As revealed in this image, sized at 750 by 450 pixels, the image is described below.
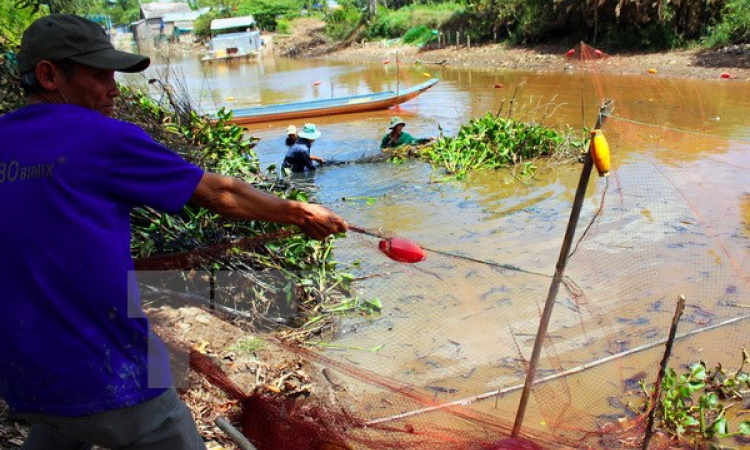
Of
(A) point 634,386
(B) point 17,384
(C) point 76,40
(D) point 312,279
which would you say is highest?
(C) point 76,40

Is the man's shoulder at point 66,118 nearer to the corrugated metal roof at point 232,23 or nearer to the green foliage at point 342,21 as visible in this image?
the green foliage at point 342,21

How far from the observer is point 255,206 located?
183 centimetres

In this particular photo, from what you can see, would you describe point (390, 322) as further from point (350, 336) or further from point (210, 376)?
point (210, 376)

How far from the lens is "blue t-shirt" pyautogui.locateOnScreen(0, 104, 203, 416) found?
4.82 ft

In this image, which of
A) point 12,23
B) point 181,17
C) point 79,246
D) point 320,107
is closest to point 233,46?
point 181,17

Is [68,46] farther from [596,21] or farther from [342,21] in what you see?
[342,21]

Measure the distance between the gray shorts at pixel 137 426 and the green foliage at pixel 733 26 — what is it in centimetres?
2084

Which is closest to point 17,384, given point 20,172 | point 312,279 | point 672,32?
point 20,172

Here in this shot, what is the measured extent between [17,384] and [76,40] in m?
0.87

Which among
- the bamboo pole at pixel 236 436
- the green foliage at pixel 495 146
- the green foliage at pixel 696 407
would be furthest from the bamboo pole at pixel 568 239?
the green foliage at pixel 495 146

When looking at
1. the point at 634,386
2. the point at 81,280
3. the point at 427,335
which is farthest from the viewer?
the point at 427,335

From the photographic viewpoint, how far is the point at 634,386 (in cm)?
377

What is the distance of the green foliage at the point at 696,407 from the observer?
3.09 m

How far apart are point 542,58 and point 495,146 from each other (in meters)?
15.7
